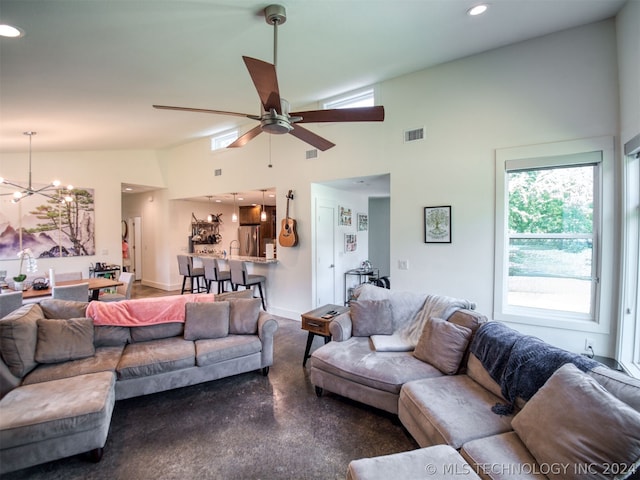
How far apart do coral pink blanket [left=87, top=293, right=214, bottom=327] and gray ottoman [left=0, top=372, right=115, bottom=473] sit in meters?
0.82

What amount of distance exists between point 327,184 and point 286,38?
8.03 feet

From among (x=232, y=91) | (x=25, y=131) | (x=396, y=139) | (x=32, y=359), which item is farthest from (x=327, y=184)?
(x=25, y=131)

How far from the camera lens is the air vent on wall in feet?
12.7

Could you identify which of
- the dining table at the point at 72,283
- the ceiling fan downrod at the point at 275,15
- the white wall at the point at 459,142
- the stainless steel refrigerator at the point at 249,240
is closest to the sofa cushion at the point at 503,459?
the white wall at the point at 459,142

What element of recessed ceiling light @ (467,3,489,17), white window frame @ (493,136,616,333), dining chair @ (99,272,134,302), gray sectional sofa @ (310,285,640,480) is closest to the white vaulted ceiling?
recessed ceiling light @ (467,3,489,17)

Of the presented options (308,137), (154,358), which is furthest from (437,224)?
(154,358)

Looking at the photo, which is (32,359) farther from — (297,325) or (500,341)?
(500,341)

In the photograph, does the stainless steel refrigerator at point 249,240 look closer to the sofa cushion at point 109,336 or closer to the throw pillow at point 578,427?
the sofa cushion at point 109,336

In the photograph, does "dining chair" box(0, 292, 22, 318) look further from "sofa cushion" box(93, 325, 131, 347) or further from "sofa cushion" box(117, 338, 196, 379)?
"sofa cushion" box(117, 338, 196, 379)

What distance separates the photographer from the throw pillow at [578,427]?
121 centimetres

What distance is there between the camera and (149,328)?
306 cm

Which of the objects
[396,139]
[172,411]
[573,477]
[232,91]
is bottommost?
[172,411]

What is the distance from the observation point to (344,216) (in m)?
6.00

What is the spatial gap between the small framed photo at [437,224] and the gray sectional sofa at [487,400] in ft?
3.80
